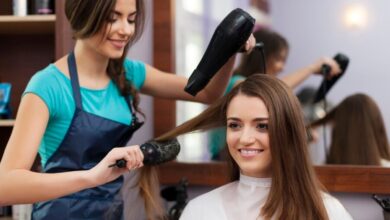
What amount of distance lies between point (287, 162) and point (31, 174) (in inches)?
28.4

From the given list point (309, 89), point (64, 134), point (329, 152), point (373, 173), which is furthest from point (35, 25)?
point (373, 173)

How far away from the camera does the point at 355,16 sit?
2.23m

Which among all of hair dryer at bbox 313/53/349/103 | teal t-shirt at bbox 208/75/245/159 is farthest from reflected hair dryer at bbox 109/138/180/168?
hair dryer at bbox 313/53/349/103

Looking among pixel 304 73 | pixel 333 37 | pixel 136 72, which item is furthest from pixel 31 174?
pixel 333 37

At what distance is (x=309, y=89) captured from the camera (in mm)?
2297

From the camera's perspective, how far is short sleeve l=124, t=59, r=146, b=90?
198cm

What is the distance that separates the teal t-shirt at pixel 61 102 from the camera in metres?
1.70

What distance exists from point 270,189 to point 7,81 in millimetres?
1452

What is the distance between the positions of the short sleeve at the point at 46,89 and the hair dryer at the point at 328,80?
1.07 metres

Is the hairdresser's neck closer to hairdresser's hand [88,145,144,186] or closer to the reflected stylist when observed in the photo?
the reflected stylist

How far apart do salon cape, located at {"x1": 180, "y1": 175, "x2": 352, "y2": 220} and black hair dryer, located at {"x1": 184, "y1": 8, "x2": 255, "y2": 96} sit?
35cm

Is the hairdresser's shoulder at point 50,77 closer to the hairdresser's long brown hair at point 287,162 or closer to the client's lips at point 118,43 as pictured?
the client's lips at point 118,43

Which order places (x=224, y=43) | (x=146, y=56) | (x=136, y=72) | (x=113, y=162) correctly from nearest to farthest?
(x=113, y=162) < (x=224, y=43) < (x=136, y=72) < (x=146, y=56)

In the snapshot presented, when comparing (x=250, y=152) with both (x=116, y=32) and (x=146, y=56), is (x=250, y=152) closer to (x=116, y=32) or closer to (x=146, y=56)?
(x=116, y=32)
